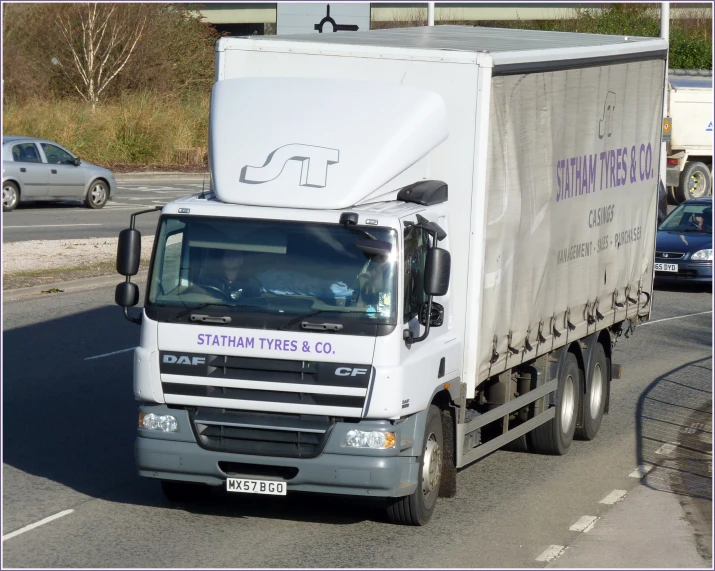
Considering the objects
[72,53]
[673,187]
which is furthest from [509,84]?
[72,53]

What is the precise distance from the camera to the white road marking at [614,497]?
9.78 meters

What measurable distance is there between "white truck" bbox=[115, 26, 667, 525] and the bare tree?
3946cm

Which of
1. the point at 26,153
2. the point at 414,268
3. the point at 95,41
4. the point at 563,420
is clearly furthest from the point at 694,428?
the point at 95,41

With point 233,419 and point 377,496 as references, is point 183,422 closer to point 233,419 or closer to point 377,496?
point 233,419

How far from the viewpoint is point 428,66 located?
9.08 meters

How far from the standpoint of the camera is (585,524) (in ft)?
29.7

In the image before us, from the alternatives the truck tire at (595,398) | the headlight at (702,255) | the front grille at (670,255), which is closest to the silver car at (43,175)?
the front grille at (670,255)

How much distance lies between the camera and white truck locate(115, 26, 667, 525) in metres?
8.16

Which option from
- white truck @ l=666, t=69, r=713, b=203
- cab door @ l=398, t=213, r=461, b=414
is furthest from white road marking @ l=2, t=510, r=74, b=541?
white truck @ l=666, t=69, r=713, b=203

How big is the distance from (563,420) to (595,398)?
1.00 metres

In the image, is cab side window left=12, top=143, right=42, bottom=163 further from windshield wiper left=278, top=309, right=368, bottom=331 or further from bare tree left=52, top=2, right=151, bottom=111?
windshield wiper left=278, top=309, right=368, bottom=331

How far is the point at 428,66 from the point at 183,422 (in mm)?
3099

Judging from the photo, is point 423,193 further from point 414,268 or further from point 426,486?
point 426,486

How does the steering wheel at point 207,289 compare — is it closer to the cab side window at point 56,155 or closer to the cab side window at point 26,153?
the cab side window at point 26,153
